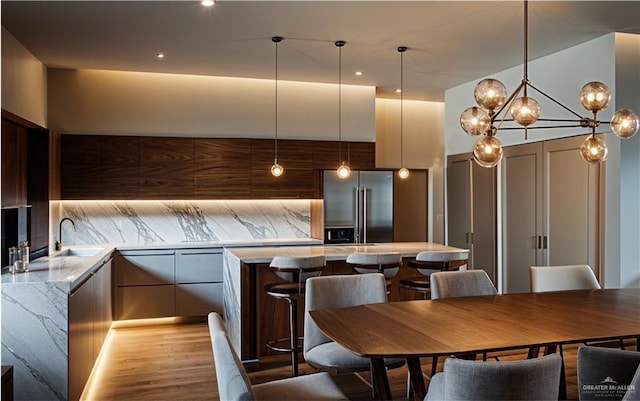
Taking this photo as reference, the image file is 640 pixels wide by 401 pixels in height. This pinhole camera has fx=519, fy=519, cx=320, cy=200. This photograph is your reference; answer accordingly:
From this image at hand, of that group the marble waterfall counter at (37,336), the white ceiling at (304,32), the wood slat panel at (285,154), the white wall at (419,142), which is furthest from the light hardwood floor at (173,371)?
the white wall at (419,142)

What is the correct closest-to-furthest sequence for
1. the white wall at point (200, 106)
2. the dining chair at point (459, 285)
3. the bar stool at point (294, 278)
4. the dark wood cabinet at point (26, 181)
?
the dining chair at point (459, 285) → the bar stool at point (294, 278) → the dark wood cabinet at point (26, 181) → the white wall at point (200, 106)

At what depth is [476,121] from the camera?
3285 millimetres

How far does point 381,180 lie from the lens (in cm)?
684

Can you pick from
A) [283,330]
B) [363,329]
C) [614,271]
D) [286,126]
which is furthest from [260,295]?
[614,271]

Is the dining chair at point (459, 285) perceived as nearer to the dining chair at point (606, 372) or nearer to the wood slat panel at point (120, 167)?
the dining chair at point (606, 372)

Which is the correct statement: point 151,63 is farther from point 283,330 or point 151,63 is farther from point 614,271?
point 614,271

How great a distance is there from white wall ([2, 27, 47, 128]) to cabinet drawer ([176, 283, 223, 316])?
2343 millimetres

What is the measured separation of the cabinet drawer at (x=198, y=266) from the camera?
5.80 meters

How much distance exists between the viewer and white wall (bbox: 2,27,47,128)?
14.1 feet

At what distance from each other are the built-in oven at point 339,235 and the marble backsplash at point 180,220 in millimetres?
411

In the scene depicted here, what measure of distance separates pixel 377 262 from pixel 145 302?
2891mm

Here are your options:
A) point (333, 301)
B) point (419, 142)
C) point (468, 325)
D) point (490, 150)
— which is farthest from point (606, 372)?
point (419, 142)

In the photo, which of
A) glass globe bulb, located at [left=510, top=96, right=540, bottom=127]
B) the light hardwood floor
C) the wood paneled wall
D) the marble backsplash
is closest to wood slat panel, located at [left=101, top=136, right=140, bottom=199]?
the wood paneled wall

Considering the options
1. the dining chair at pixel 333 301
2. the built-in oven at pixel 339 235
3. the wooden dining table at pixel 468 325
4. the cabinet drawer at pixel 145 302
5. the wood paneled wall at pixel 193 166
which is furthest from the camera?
the built-in oven at pixel 339 235
